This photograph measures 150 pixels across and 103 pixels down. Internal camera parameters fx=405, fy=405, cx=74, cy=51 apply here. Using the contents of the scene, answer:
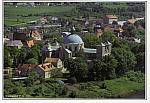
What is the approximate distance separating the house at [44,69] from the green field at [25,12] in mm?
321

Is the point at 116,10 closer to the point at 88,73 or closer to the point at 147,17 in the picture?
the point at 147,17

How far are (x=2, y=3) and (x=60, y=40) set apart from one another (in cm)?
46

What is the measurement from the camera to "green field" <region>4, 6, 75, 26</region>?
2.69 metres

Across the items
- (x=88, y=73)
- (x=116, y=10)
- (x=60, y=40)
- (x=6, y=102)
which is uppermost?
(x=116, y=10)

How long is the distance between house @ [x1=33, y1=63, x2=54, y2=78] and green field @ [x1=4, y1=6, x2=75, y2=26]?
0.32m

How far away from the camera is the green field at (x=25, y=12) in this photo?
269 cm

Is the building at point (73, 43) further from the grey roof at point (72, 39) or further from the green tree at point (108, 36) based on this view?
the green tree at point (108, 36)

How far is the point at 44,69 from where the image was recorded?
2691mm

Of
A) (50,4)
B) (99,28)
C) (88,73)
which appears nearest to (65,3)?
(50,4)

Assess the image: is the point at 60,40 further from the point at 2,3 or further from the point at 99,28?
the point at 2,3

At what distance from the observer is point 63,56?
2.69m

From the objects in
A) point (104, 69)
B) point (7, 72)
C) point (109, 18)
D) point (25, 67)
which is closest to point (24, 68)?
point (25, 67)

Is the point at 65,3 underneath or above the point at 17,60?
above

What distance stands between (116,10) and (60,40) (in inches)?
16.6
